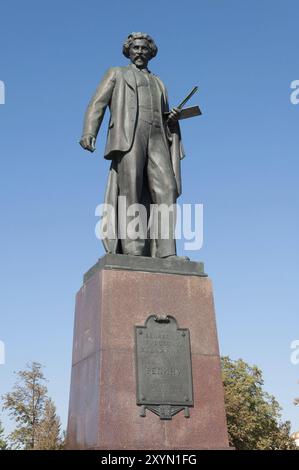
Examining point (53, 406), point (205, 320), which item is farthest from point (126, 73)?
point (53, 406)

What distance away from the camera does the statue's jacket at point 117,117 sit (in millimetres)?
9219

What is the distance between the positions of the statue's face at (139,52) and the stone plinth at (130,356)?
356 centimetres

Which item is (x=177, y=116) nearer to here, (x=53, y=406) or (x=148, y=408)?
(x=148, y=408)

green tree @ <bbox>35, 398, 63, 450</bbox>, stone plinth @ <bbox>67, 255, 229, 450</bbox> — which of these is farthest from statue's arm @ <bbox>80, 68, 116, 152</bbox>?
green tree @ <bbox>35, 398, 63, 450</bbox>

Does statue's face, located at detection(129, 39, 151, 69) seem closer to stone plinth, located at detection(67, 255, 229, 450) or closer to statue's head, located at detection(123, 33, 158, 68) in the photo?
statue's head, located at detection(123, 33, 158, 68)

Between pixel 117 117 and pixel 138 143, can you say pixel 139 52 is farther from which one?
pixel 138 143

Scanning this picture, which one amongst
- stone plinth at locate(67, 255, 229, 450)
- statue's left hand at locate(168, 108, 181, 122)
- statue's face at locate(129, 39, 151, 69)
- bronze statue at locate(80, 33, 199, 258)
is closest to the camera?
stone plinth at locate(67, 255, 229, 450)

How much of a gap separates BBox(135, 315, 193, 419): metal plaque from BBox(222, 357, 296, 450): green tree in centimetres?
2919

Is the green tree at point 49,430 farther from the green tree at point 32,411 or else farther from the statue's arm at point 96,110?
the statue's arm at point 96,110

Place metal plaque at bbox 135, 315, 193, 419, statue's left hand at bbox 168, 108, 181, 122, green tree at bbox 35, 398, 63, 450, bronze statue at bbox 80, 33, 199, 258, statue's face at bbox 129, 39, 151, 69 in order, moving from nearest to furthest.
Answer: metal plaque at bbox 135, 315, 193, 419, bronze statue at bbox 80, 33, 199, 258, statue's left hand at bbox 168, 108, 181, 122, statue's face at bbox 129, 39, 151, 69, green tree at bbox 35, 398, 63, 450

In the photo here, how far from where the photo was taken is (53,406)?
121 feet

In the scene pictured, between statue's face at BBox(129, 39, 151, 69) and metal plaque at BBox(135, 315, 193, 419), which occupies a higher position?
statue's face at BBox(129, 39, 151, 69)

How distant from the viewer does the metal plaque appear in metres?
7.41

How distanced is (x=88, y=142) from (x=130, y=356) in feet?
11.3
